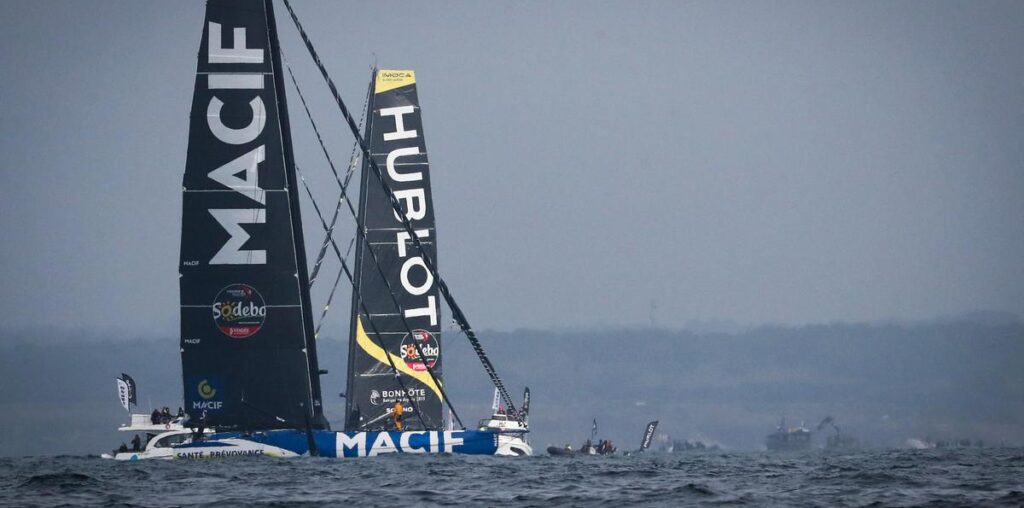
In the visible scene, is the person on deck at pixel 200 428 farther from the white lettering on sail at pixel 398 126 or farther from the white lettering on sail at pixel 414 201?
the white lettering on sail at pixel 398 126

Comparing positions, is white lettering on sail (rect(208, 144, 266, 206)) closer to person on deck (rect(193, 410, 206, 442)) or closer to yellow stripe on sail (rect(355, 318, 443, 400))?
person on deck (rect(193, 410, 206, 442))

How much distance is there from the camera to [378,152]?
6550cm

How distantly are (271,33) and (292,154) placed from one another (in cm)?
399

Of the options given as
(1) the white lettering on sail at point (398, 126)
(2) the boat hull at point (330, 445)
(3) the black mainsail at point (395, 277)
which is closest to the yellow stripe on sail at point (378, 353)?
(3) the black mainsail at point (395, 277)

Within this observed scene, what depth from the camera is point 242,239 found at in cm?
4644

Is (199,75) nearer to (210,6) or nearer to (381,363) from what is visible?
(210,6)

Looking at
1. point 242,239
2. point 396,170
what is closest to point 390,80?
point 396,170

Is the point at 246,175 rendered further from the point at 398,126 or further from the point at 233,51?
the point at 398,126

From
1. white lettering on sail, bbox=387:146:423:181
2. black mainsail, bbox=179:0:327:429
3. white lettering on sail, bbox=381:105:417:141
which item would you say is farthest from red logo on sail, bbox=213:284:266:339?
white lettering on sail, bbox=381:105:417:141

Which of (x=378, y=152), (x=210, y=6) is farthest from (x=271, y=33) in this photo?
(x=378, y=152)

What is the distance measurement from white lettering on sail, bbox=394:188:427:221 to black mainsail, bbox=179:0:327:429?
18.2 metres

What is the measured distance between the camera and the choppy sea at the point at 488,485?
31578 millimetres

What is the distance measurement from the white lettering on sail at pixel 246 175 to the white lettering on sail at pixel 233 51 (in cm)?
282

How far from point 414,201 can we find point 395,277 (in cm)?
358
